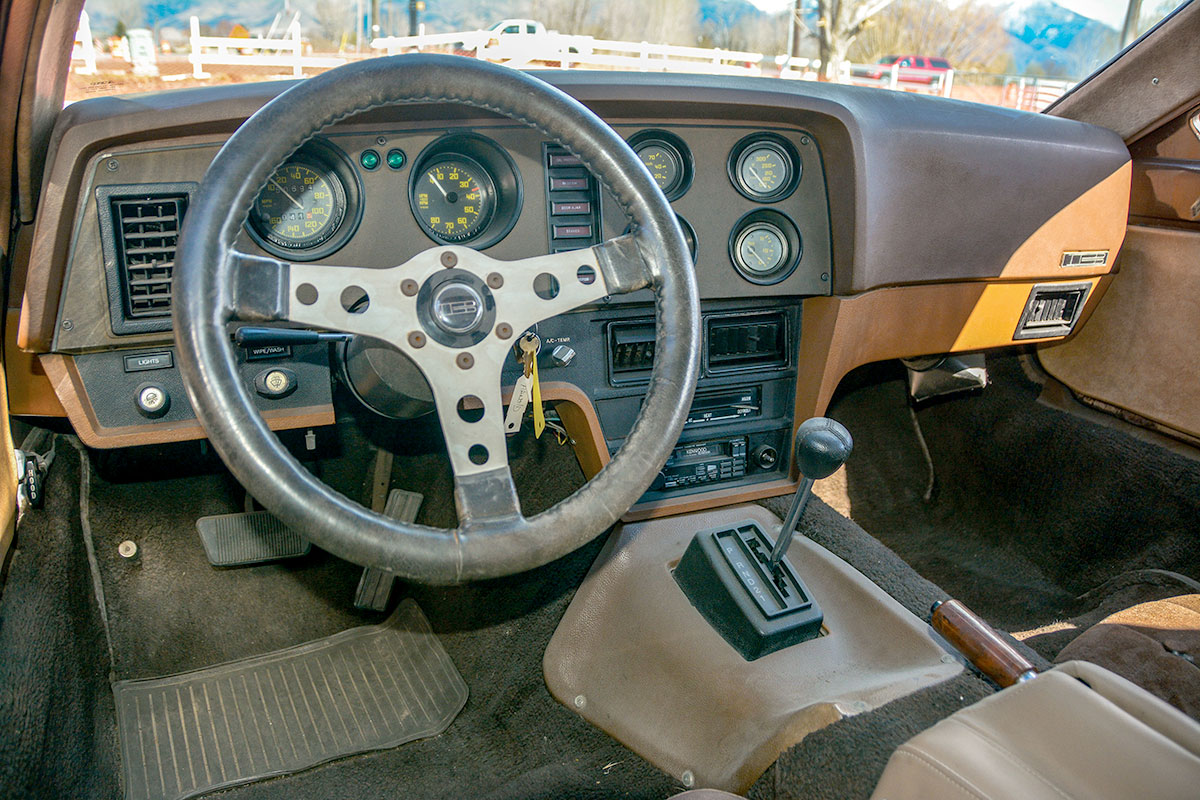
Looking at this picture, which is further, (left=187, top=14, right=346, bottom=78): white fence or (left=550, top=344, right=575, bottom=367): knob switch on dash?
(left=550, top=344, right=575, bottom=367): knob switch on dash

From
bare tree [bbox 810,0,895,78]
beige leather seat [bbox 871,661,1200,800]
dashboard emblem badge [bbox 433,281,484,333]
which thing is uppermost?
bare tree [bbox 810,0,895,78]

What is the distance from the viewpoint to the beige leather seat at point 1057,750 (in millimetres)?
889

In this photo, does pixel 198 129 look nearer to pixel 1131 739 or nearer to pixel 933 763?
pixel 933 763

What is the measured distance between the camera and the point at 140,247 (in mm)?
1580

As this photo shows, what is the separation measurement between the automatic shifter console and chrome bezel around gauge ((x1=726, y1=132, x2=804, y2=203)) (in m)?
0.60

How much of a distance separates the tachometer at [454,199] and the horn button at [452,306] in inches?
21.9

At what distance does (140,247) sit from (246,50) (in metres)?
0.47

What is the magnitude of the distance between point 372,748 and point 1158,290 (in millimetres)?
2396

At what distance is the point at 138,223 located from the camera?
1.57 metres

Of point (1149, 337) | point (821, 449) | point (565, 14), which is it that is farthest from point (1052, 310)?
point (565, 14)

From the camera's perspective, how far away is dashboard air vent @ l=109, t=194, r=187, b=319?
1.56 m

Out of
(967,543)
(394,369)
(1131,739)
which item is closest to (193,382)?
(394,369)

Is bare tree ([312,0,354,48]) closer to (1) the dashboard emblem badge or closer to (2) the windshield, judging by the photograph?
(2) the windshield

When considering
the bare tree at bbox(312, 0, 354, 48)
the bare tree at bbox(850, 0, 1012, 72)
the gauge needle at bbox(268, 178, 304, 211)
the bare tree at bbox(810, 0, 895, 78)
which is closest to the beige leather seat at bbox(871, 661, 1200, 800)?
the gauge needle at bbox(268, 178, 304, 211)
